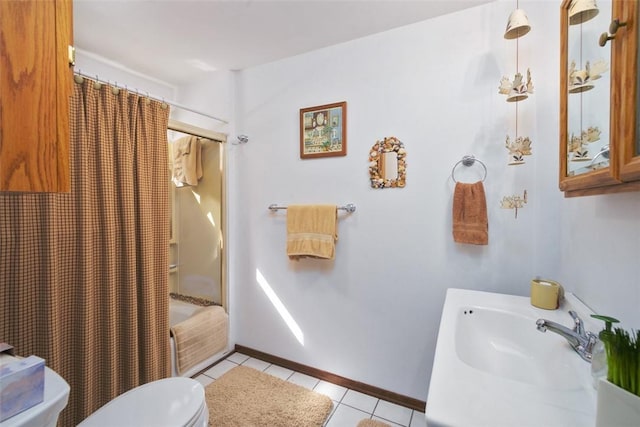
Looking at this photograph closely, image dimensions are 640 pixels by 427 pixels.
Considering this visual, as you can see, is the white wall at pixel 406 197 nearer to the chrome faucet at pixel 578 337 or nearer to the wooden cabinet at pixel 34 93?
the chrome faucet at pixel 578 337

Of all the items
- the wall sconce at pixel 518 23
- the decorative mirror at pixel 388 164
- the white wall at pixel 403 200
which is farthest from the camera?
the decorative mirror at pixel 388 164

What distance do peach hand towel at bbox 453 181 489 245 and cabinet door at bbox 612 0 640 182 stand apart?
80cm

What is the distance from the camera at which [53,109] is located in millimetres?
718

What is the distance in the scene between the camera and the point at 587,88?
89cm

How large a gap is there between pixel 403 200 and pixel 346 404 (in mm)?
1348

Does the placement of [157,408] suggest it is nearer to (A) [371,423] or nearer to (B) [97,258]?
(B) [97,258]

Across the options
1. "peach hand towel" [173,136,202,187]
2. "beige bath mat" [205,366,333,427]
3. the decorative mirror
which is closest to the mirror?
the decorative mirror

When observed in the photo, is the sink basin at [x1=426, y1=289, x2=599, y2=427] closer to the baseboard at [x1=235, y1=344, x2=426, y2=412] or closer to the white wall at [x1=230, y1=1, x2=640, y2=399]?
the white wall at [x1=230, y1=1, x2=640, y2=399]

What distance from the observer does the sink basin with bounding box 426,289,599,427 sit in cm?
56

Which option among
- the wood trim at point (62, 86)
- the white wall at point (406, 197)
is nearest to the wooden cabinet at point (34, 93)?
the wood trim at point (62, 86)

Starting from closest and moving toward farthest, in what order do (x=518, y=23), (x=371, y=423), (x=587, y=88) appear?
1. (x=587, y=88)
2. (x=518, y=23)
3. (x=371, y=423)

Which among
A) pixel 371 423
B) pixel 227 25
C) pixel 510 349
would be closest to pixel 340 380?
pixel 371 423

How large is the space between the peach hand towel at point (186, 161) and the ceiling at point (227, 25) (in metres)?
0.63

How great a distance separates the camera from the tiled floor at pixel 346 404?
1.58m
